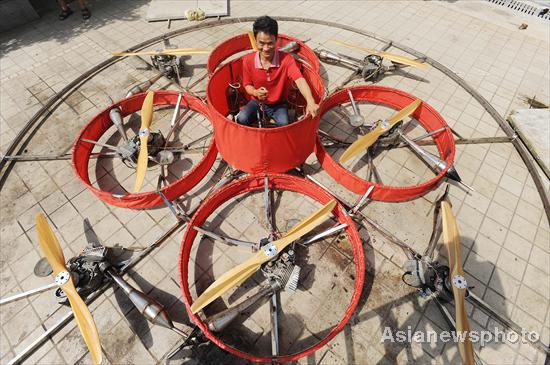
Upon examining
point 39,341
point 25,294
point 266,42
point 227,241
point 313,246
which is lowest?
point 39,341

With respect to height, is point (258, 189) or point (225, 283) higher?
point (225, 283)

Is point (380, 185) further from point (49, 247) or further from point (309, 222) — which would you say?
point (49, 247)

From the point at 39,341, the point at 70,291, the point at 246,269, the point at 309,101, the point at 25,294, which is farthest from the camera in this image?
the point at 309,101

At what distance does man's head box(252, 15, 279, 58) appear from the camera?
294 inches

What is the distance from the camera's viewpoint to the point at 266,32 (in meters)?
7.58

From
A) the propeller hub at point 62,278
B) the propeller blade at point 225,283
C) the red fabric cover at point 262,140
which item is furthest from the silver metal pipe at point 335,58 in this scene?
the propeller hub at point 62,278

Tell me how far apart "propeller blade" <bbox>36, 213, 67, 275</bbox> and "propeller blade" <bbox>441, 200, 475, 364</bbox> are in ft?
29.5

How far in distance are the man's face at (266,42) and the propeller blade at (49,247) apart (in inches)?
282

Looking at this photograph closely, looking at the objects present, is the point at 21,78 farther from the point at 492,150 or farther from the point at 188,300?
the point at 492,150

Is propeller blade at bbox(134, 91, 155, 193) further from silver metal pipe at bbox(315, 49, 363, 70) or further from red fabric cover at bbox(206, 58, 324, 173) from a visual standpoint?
silver metal pipe at bbox(315, 49, 363, 70)

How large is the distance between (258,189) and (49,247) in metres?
5.74

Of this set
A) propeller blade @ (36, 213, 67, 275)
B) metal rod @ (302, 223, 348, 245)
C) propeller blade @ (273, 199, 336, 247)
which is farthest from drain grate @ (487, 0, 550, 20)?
propeller blade @ (36, 213, 67, 275)

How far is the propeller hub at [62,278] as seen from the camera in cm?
666

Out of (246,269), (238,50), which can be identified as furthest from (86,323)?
(238,50)
